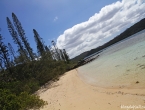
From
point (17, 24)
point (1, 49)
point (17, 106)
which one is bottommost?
point (17, 106)

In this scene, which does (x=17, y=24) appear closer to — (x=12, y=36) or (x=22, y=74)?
(x=12, y=36)

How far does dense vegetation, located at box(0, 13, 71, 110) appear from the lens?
27.5 feet

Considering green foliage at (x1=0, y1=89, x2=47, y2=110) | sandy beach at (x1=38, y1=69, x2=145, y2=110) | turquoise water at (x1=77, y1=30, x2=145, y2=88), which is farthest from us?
turquoise water at (x1=77, y1=30, x2=145, y2=88)

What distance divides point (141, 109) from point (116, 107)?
108 centimetres

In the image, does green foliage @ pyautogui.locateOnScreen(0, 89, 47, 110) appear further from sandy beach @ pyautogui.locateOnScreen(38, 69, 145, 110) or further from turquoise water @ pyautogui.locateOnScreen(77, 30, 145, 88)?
turquoise water @ pyautogui.locateOnScreen(77, 30, 145, 88)

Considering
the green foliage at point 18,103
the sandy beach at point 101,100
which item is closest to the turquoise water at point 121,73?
the sandy beach at point 101,100

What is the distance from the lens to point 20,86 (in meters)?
15.3

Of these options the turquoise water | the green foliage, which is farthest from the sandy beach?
the turquoise water

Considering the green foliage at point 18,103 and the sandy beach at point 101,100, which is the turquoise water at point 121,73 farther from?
the green foliage at point 18,103

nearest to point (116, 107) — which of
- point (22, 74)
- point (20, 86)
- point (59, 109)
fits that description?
point (59, 109)

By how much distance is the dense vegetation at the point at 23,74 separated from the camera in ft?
27.5

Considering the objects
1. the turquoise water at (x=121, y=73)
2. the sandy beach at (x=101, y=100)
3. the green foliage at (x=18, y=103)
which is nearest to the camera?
the sandy beach at (x=101, y=100)

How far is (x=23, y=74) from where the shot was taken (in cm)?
2464

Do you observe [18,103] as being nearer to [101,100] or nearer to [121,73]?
[101,100]
